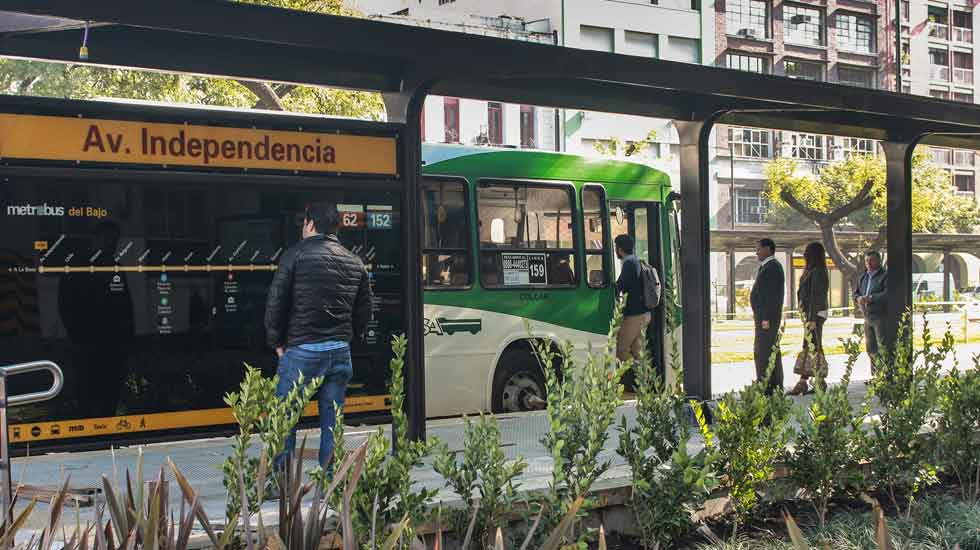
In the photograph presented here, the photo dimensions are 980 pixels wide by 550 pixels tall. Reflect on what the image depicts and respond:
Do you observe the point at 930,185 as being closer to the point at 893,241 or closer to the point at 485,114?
the point at 485,114

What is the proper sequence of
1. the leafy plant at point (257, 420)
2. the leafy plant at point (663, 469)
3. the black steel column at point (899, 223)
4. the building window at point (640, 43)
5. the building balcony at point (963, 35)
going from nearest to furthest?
1. the leafy plant at point (257, 420)
2. the leafy plant at point (663, 469)
3. the black steel column at point (899, 223)
4. the building window at point (640, 43)
5. the building balcony at point (963, 35)

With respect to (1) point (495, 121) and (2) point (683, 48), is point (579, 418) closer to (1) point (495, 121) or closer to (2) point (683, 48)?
(1) point (495, 121)

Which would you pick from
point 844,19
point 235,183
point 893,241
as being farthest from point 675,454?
point 844,19

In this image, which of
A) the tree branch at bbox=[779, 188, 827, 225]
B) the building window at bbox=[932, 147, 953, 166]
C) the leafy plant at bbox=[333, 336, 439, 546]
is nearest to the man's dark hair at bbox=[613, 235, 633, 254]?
the leafy plant at bbox=[333, 336, 439, 546]

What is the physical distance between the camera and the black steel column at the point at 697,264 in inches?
428

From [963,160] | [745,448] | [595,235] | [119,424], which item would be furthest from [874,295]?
[963,160]

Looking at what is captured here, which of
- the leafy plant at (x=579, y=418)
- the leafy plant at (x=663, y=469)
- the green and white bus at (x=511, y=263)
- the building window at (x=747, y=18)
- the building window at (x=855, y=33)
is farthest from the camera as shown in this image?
the building window at (x=855, y=33)

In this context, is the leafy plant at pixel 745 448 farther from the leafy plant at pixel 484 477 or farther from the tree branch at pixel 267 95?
the tree branch at pixel 267 95

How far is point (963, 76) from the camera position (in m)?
74.2

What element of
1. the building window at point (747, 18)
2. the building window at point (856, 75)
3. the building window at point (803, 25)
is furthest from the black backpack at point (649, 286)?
the building window at point (856, 75)

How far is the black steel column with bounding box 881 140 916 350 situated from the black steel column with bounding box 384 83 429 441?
5.66 m

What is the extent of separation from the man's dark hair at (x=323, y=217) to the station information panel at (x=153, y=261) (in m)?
0.90

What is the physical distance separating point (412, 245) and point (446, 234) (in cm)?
390

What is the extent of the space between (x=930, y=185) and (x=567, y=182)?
45461 mm
